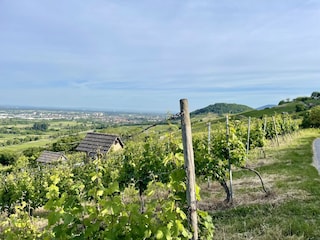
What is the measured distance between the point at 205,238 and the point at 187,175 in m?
0.96

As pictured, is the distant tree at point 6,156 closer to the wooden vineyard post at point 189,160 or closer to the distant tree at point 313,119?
the distant tree at point 313,119

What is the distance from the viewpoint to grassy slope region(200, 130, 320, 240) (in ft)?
17.0

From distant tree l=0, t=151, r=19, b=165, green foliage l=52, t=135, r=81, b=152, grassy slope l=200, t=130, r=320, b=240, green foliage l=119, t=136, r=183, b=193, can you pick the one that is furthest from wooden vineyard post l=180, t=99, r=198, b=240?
distant tree l=0, t=151, r=19, b=165

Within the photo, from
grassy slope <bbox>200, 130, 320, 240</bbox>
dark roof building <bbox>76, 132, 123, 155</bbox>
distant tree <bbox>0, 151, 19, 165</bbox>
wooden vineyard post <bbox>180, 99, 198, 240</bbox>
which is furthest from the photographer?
distant tree <bbox>0, 151, 19, 165</bbox>

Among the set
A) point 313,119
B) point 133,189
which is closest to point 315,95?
point 313,119

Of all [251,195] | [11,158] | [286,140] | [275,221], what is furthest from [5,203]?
[11,158]

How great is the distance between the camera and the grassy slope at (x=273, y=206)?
518cm

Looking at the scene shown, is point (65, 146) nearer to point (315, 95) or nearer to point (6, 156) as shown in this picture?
point (6, 156)

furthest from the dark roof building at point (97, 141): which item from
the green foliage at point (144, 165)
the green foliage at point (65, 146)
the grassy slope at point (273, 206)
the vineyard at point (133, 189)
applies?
the green foliage at point (144, 165)

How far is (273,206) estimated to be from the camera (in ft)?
22.7

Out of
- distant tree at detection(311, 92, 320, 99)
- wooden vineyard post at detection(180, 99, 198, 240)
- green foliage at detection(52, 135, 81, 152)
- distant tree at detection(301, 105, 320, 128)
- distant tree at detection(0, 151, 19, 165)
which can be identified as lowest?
distant tree at detection(0, 151, 19, 165)

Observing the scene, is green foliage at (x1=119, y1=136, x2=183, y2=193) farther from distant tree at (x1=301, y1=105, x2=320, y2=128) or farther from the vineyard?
→ distant tree at (x1=301, y1=105, x2=320, y2=128)

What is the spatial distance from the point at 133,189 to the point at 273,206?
4.11m

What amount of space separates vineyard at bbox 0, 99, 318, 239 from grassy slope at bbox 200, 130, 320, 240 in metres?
0.30
